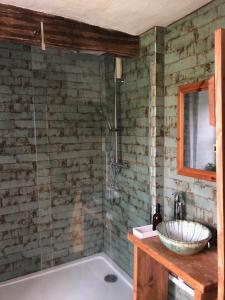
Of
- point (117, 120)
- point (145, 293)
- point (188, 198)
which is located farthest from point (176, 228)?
point (117, 120)

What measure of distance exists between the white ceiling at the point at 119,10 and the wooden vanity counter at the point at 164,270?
1543 millimetres

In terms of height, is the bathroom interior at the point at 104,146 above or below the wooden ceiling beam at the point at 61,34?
below

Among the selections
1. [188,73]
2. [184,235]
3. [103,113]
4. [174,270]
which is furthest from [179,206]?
[103,113]

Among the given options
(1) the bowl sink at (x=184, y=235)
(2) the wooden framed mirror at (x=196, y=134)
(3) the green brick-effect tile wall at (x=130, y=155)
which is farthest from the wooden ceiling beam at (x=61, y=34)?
(1) the bowl sink at (x=184, y=235)

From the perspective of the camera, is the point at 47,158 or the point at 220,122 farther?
the point at 47,158

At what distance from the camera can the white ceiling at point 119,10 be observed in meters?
1.64

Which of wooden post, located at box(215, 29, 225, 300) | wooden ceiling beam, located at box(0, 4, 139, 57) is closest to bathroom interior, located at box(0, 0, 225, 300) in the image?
wooden ceiling beam, located at box(0, 4, 139, 57)

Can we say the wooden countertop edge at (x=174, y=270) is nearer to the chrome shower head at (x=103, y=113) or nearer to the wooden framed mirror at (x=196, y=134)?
the wooden framed mirror at (x=196, y=134)

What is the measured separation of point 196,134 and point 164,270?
40.7 inches

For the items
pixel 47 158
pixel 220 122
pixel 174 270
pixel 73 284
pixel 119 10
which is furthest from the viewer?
pixel 47 158

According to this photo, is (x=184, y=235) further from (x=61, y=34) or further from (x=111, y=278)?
(x=61, y=34)

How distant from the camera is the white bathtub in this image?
7.45 ft

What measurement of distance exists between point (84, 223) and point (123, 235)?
47cm

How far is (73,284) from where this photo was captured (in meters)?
2.43
